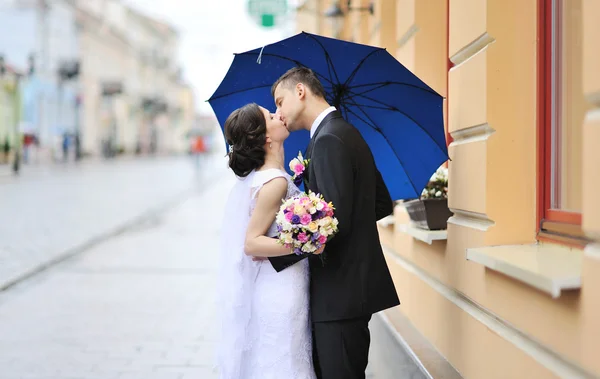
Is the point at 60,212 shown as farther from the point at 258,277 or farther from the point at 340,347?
the point at 340,347

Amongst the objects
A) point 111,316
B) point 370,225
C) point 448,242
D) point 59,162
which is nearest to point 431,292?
point 448,242

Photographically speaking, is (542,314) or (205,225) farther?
(205,225)

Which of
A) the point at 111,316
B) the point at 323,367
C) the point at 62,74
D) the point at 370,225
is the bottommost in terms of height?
the point at 111,316

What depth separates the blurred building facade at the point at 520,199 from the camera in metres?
2.49

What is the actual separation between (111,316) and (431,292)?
3.27 metres

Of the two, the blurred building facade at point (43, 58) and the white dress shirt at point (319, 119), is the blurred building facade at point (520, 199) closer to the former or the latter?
the white dress shirt at point (319, 119)

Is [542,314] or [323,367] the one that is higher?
[542,314]

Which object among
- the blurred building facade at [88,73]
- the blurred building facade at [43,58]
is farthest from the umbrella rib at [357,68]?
the blurred building facade at [43,58]

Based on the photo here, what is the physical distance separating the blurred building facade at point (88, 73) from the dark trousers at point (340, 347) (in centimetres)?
3086

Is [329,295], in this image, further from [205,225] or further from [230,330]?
[205,225]

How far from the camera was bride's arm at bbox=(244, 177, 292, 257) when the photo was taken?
3.03 metres

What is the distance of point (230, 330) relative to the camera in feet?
10.5

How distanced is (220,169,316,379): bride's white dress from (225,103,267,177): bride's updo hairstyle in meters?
0.07

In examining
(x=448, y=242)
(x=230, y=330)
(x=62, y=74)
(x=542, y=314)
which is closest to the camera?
(x=542, y=314)
